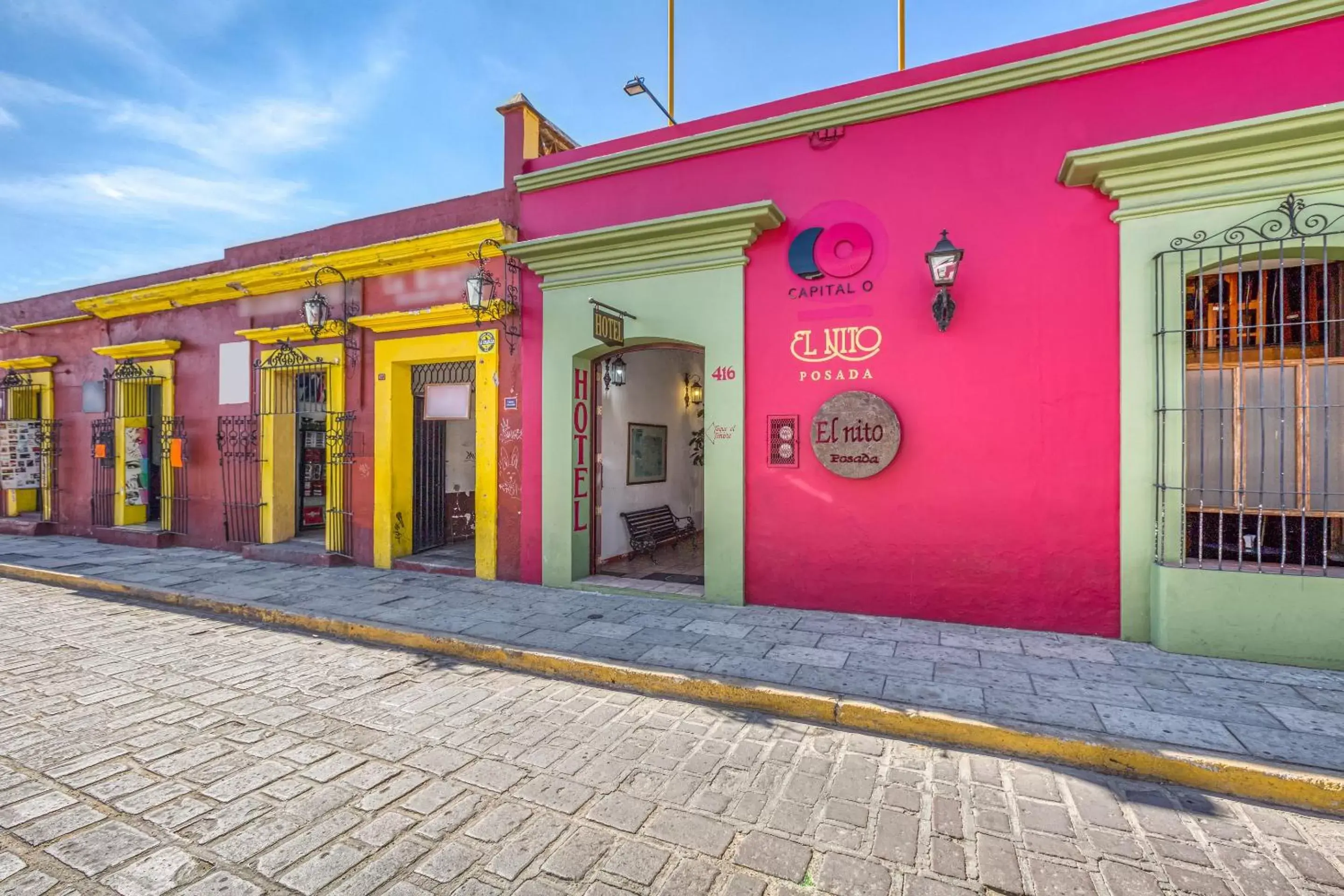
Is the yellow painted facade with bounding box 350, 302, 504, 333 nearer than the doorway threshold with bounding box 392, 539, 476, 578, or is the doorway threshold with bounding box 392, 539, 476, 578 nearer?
the yellow painted facade with bounding box 350, 302, 504, 333

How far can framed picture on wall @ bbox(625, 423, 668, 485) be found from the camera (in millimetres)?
9000

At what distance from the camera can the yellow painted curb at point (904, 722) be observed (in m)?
3.01

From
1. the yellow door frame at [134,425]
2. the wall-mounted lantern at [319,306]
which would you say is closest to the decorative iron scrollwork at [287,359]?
the wall-mounted lantern at [319,306]

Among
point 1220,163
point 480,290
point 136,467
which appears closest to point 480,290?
point 480,290

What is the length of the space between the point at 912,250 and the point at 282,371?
9.29 metres

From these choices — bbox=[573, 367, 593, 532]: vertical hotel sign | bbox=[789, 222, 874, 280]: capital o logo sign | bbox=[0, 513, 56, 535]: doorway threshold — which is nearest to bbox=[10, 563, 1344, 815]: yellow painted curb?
bbox=[573, 367, 593, 532]: vertical hotel sign

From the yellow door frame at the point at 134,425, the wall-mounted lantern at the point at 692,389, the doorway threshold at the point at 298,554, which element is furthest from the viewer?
the wall-mounted lantern at the point at 692,389

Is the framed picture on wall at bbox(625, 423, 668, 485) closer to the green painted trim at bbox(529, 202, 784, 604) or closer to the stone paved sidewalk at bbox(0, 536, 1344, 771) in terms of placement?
the green painted trim at bbox(529, 202, 784, 604)

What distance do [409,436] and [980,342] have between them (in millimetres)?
7416

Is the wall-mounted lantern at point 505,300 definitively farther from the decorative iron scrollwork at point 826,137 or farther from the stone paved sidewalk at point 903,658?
the decorative iron scrollwork at point 826,137

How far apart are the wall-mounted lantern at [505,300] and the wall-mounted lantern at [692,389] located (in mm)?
4216

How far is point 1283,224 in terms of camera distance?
4637 mm

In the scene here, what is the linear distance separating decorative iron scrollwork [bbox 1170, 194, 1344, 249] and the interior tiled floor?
5.63 m

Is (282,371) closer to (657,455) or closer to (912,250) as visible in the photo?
(657,455)
